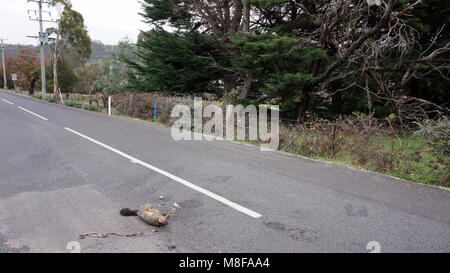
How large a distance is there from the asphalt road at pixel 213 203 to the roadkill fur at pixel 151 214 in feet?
0.33

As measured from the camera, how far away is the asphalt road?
344 cm

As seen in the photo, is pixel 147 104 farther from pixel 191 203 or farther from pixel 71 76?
pixel 71 76

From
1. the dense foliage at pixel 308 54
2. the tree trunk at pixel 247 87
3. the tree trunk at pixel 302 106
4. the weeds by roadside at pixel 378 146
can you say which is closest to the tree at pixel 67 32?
the dense foliage at pixel 308 54

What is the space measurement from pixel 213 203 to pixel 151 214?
1.02 m

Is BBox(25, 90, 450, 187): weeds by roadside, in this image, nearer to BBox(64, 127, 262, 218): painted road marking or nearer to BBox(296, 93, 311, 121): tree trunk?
BBox(64, 127, 262, 218): painted road marking

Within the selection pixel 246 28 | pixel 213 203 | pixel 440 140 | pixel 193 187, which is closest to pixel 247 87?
pixel 246 28

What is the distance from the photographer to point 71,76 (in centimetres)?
4372

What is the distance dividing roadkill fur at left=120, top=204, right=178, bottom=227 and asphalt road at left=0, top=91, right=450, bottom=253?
0.10 m

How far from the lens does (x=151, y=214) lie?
393 cm

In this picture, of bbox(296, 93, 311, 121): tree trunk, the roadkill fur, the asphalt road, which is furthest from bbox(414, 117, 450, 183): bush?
bbox(296, 93, 311, 121): tree trunk

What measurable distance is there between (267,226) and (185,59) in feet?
51.0

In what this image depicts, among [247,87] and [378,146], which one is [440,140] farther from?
[247,87]

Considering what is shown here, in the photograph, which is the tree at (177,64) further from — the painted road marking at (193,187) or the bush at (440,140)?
the bush at (440,140)
